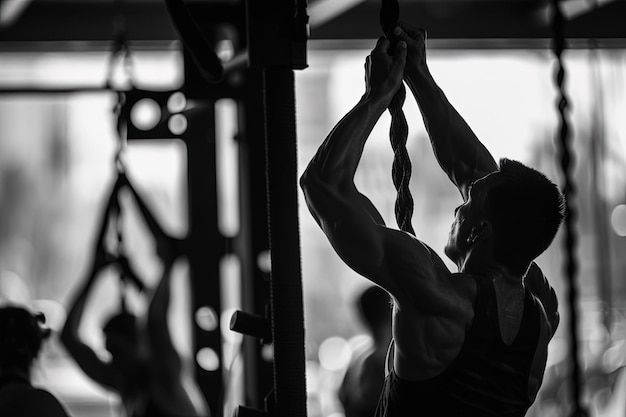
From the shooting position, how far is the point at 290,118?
1.21 meters

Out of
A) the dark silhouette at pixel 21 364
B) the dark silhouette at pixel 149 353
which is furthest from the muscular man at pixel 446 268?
the dark silhouette at pixel 149 353

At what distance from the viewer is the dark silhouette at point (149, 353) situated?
277cm

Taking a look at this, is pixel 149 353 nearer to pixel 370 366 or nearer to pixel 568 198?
pixel 370 366

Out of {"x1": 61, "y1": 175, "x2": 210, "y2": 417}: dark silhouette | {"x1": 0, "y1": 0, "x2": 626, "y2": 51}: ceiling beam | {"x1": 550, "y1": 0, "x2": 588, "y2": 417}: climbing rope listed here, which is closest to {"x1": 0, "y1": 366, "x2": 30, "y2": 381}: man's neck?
{"x1": 61, "y1": 175, "x2": 210, "y2": 417}: dark silhouette

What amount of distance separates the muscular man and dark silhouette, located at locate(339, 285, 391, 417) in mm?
1697

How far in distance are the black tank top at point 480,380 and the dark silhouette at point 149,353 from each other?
5.50 ft

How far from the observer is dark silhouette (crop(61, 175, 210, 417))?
277 cm

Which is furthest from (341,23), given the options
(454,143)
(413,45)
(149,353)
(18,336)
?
(413,45)

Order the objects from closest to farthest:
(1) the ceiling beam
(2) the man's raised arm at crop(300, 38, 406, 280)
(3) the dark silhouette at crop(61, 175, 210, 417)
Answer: (2) the man's raised arm at crop(300, 38, 406, 280)
(3) the dark silhouette at crop(61, 175, 210, 417)
(1) the ceiling beam

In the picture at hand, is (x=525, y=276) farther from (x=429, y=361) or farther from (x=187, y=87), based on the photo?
(x=187, y=87)

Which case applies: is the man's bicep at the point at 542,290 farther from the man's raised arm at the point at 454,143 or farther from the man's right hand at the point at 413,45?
the man's right hand at the point at 413,45

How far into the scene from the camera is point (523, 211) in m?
1.10

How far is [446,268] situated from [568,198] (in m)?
0.18

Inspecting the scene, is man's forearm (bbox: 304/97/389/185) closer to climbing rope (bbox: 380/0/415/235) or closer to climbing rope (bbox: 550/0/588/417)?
climbing rope (bbox: 380/0/415/235)
